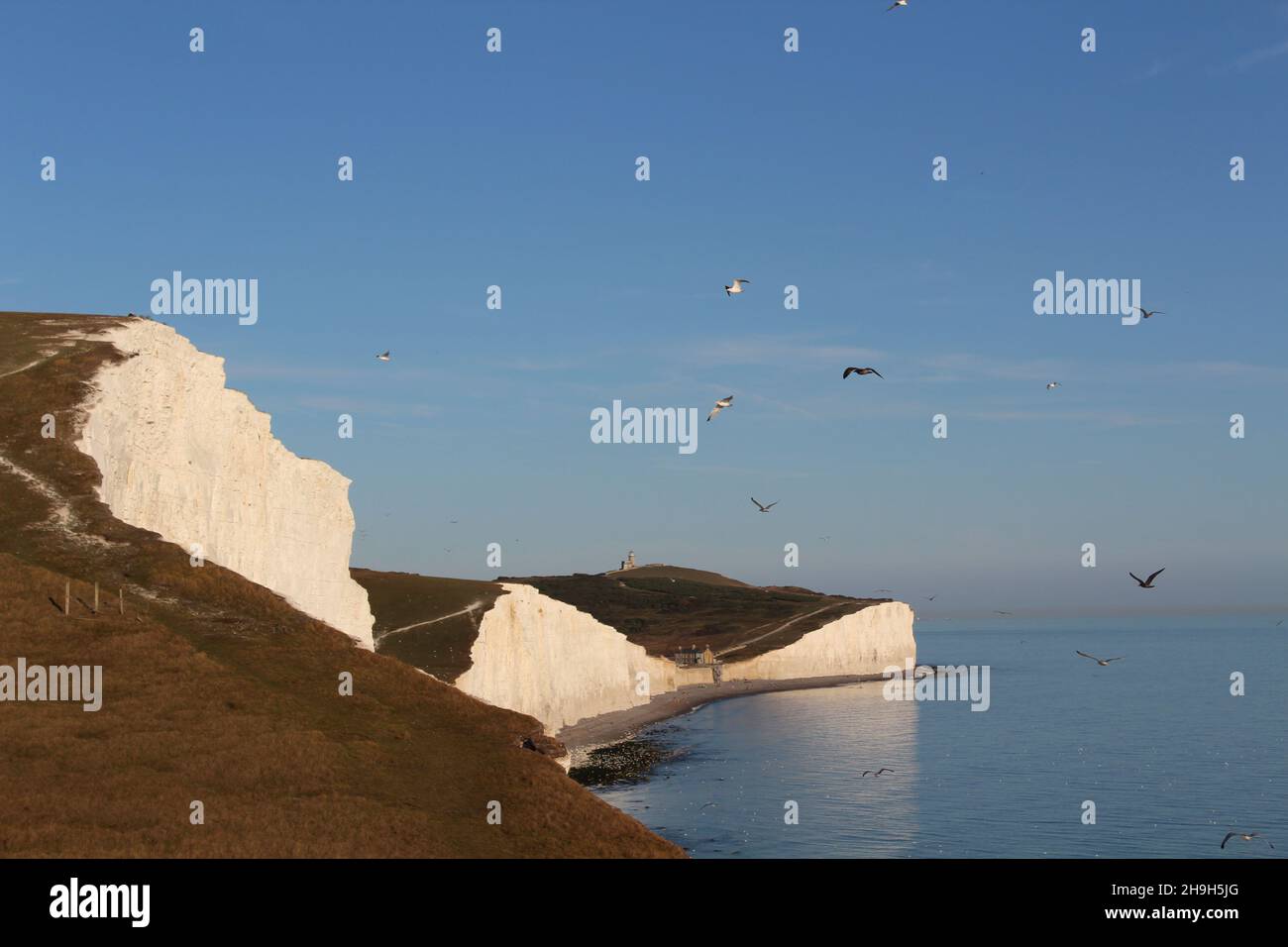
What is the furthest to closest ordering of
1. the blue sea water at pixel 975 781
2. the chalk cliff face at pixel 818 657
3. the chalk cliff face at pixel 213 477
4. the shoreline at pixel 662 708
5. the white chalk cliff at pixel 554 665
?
the chalk cliff face at pixel 818 657 → the shoreline at pixel 662 708 → the white chalk cliff at pixel 554 665 → the blue sea water at pixel 975 781 → the chalk cliff face at pixel 213 477

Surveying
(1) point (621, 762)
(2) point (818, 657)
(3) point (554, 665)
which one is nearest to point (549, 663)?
(3) point (554, 665)

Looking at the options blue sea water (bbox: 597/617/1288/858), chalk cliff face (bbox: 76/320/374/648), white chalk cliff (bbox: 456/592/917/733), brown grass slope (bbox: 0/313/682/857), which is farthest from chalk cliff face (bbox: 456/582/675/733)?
brown grass slope (bbox: 0/313/682/857)

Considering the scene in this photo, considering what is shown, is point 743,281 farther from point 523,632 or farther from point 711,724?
point 711,724

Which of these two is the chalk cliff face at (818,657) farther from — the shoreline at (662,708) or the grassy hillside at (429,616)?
the grassy hillside at (429,616)

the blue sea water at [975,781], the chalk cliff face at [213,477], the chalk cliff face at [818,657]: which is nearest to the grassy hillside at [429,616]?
the chalk cliff face at [213,477]
